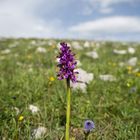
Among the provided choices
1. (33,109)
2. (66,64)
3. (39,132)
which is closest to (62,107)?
(33,109)

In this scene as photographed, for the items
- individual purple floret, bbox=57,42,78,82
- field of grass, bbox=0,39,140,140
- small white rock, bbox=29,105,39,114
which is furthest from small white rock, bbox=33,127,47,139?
individual purple floret, bbox=57,42,78,82

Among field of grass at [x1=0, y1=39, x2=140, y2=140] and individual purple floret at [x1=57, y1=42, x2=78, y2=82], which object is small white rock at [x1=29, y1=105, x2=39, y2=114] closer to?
field of grass at [x1=0, y1=39, x2=140, y2=140]

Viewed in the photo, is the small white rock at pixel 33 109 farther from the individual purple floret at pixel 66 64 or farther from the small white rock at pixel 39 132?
the individual purple floret at pixel 66 64

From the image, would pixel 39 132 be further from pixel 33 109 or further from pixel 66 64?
pixel 66 64

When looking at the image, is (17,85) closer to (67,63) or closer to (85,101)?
(85,101)

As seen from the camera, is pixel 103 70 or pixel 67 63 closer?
pixel 67 63

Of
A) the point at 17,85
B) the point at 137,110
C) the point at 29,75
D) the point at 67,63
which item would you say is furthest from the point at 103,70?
the point at 67,63

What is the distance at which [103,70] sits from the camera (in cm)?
1104

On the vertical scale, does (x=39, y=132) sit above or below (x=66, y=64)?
below

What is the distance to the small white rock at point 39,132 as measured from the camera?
5.57 metres

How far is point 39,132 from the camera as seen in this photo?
5730 millimetres

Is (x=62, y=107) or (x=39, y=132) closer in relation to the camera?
(x=39, y=132)

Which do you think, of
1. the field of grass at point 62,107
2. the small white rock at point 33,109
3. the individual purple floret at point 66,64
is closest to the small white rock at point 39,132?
the field of grass at point 62,107

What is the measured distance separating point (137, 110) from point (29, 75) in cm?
335
